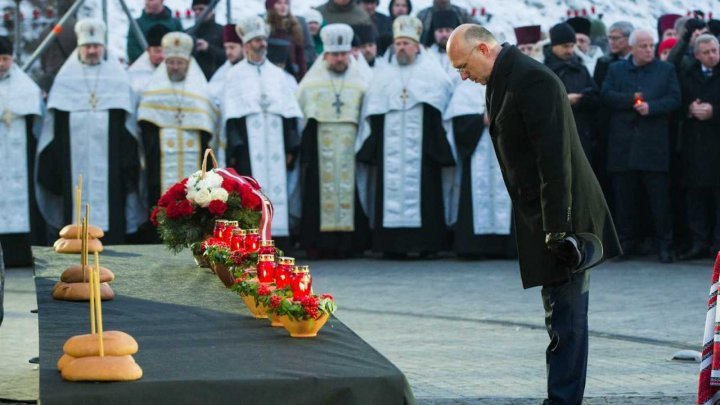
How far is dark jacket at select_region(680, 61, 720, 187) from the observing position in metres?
15.2

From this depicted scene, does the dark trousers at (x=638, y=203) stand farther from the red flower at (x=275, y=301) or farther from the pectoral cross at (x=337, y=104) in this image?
the red flower at (x=275, y=301)

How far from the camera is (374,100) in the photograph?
15.9 metres

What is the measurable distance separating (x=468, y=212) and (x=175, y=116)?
10.5ft

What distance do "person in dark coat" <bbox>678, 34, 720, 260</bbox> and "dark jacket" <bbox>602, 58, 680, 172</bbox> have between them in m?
0.25

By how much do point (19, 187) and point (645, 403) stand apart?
9.57 metres

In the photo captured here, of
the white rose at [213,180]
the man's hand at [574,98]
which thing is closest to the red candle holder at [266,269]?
the white rose at [213,180]

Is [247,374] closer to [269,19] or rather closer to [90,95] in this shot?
[90,95]

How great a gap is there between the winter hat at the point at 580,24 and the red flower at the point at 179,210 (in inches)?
389

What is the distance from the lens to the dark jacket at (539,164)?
6.24m

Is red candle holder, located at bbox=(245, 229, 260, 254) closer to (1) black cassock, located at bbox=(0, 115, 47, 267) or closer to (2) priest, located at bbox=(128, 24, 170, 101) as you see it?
(1) black cassock, located at bbox=(0, 115, 47, 267)

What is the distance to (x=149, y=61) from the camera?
54.1 ft

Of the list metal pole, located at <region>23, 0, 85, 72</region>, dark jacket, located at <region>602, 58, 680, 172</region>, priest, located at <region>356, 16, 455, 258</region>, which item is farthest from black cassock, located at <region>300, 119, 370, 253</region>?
metal pole, located at <region>23, 0, 85, 72</region>

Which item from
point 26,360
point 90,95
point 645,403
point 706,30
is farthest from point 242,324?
point 706,30

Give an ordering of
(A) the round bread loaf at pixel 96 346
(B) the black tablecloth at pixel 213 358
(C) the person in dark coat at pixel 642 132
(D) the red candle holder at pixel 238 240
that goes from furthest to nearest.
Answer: (C) the person in dark coat at pixel 642 132, (D) the red candle holder at pixel 238 240, (A) the round bread loaf at pixel 96 346, (B) the black tablecloth at pixel 213 358
